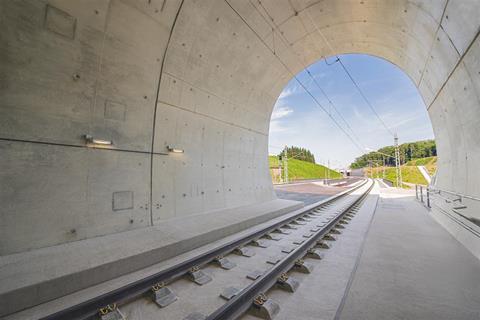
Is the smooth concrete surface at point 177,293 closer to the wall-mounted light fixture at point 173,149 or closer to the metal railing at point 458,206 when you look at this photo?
the wall-mounted light fixture at point 173,149

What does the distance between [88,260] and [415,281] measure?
17.6 ft

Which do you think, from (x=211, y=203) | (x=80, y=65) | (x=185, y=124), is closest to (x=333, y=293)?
(x=211, y=203)

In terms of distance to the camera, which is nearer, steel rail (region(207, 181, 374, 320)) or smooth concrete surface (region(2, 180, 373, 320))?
steel rail (region(207, 181, 374, 320))

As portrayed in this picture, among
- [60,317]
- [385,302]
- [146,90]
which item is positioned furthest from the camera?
[146,90]

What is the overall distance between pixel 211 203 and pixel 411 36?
27.2ft

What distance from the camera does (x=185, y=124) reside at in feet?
21.3

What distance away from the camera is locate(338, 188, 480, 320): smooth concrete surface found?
2.60 metres

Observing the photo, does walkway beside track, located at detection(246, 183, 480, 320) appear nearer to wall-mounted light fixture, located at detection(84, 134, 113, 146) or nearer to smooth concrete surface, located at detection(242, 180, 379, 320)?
smooth concrete surface, located at detection(242, 180, 379, 320)

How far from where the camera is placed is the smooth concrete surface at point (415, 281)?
8.54ft

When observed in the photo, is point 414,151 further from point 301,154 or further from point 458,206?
point 458,206

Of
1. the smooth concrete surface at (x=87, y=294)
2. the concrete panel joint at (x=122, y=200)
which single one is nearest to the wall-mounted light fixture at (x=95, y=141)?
the concrete panel joint at (x=122, y=200)

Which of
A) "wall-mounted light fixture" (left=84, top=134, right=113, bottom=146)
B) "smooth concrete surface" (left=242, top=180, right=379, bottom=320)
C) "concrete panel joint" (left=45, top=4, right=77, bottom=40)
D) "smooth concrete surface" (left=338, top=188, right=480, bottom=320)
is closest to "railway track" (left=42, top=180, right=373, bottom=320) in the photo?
"smooth concrete surface" (left=242, top=180, right=379, bottom=320)

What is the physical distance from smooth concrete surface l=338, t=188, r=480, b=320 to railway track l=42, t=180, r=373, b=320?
91 cm

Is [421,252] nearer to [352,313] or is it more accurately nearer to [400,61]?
[352,313]
